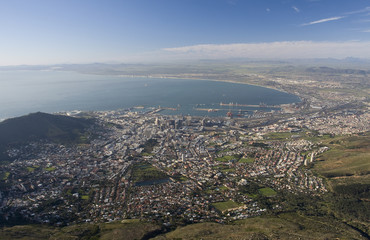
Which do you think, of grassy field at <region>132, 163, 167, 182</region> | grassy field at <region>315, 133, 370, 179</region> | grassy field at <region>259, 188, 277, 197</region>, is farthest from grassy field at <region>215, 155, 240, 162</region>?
grassy field at <region>315, 133, 370, 179</region>

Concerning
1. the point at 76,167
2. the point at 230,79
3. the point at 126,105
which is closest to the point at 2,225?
the point at 76,167

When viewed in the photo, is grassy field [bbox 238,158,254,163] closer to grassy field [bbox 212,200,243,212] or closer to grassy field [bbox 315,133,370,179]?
grassy field [bbox 315,133,370,179]

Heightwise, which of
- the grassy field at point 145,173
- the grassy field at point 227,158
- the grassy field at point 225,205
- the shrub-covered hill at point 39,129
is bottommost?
the grassy field at point 225,205

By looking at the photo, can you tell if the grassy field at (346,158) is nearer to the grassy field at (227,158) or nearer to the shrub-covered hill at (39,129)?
the grassy field at (227,158)

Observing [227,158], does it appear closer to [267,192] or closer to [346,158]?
[267,192]

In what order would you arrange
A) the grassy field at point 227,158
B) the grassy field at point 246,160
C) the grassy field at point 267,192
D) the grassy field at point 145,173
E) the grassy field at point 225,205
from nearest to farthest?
the grassy field at point 225,205
the grassy field at point 267,192
the grassy field at point 145,173
the grassy field at point 246,160
the grassy field at point 227,158

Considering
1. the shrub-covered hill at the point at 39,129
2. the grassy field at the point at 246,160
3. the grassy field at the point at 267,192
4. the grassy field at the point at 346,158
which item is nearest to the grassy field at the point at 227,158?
the grassy field at the point at 246,160

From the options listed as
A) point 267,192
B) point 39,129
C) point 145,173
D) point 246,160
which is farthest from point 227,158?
point 39,129
